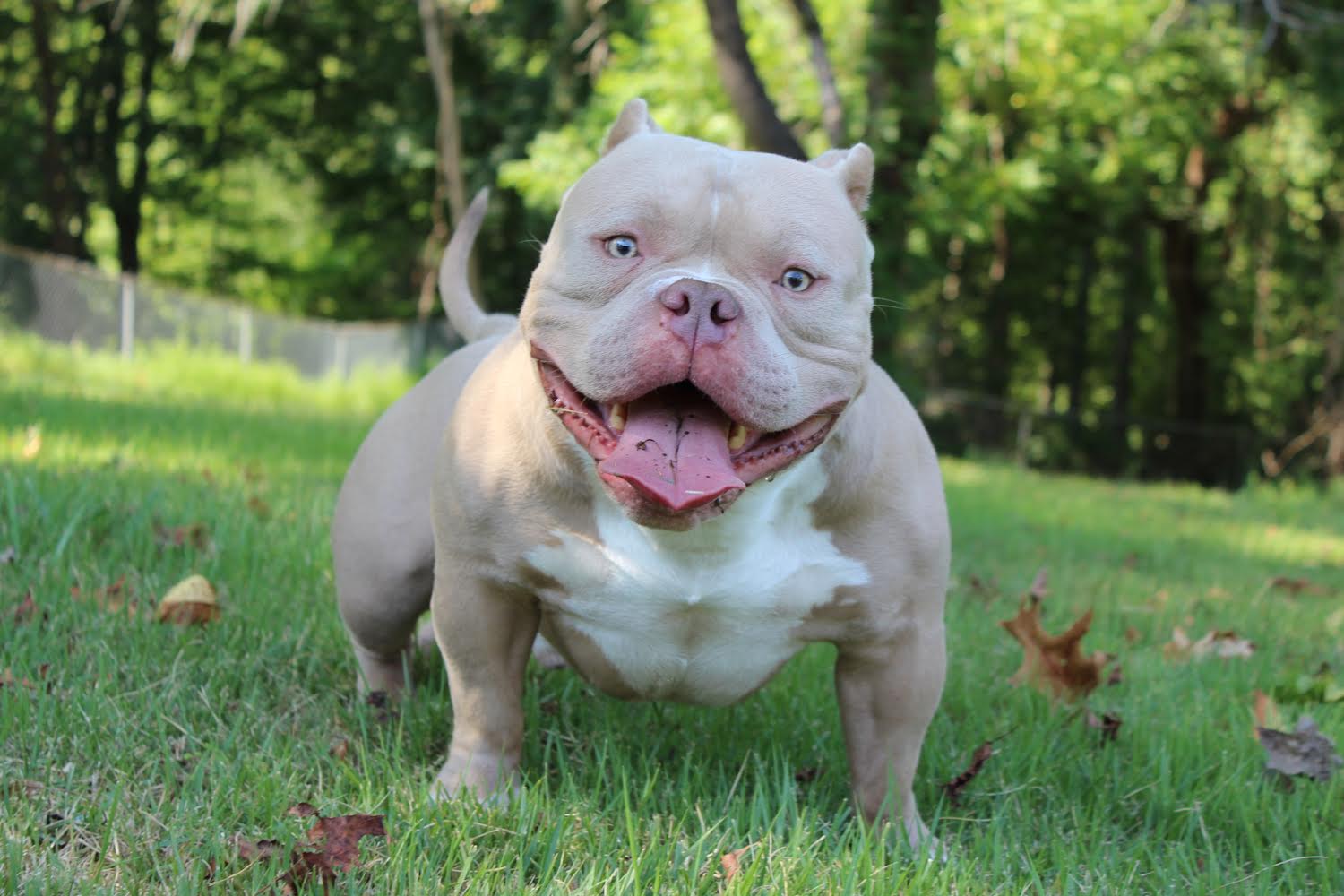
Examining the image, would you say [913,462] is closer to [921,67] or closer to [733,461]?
[733,461]

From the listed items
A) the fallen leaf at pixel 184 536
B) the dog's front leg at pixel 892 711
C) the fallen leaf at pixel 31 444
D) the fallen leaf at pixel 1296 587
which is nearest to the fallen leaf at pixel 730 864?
the dog's front leg at pixel 892 711

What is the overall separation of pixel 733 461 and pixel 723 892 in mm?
685

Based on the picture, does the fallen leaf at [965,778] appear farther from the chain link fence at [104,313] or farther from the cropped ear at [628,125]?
the chain link fence at [104,313]

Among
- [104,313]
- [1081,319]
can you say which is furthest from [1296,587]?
[1081,319]

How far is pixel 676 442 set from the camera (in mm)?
2250

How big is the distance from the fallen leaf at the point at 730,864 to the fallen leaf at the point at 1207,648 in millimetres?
2555

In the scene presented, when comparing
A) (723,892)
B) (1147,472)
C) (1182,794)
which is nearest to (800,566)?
(723,892)

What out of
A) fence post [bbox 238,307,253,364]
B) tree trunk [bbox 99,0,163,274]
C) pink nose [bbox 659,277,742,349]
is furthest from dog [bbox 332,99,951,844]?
tree trunk [bbox 99,0,163,274]

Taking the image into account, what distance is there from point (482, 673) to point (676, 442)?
0.74 m

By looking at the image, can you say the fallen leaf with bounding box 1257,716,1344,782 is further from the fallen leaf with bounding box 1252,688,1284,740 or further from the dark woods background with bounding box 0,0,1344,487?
the dark woods background with bounding box 0,0,1344,487

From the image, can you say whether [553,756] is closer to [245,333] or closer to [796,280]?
[796,280]

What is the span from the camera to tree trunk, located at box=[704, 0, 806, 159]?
8.20 meters

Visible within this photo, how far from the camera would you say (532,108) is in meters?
18.6

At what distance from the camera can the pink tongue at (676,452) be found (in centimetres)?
214
